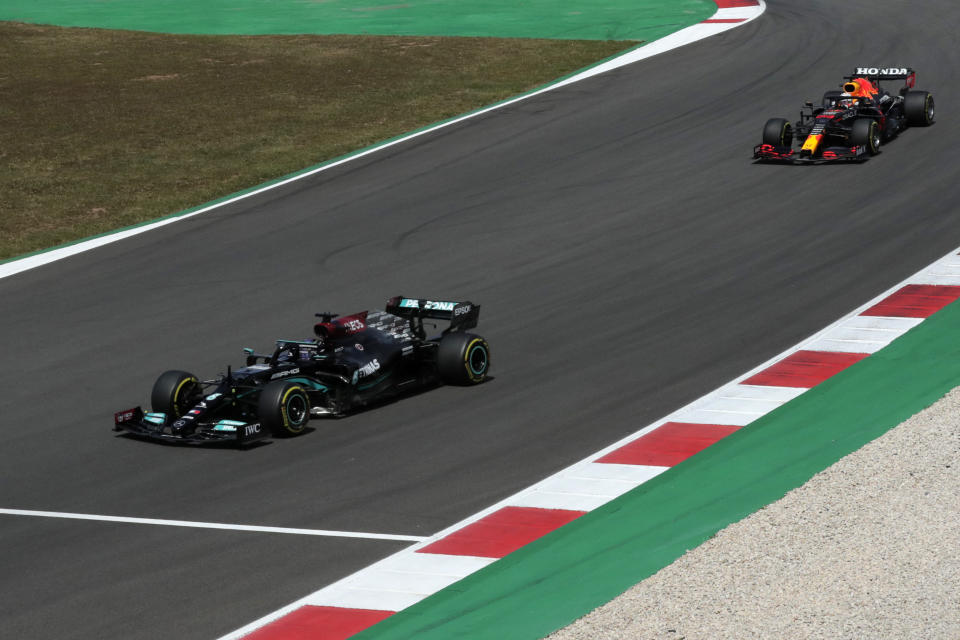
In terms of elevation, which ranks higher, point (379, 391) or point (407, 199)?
point (407, 199)

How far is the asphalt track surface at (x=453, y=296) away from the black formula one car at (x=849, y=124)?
1.06 ft

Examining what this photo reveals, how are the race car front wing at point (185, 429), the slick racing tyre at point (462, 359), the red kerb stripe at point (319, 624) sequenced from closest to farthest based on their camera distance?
the red kerb stripe at point (319, 624)
the race car front wing at point (185, 429)
the slick racing tyre at point (462, 359)

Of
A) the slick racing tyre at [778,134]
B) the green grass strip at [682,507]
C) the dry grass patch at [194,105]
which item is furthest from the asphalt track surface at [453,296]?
the dry grass patch at [194,105]

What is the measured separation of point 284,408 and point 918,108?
16.4 m

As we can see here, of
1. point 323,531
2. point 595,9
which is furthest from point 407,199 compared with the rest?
point 595,9

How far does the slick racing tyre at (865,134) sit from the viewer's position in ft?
73.0

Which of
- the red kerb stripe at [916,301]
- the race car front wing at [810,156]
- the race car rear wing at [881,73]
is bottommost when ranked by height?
the red kerb stripe at [916,301]

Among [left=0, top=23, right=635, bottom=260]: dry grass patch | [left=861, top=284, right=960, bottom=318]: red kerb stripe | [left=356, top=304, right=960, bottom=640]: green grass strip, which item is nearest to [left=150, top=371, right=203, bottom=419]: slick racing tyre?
[left=356, top=304, right=960, bottom=640]: green grass strip

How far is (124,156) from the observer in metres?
27.2

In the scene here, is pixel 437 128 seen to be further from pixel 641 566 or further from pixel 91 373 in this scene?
pixel 641 566

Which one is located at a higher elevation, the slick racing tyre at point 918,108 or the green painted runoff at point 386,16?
the green painted runoff at point 386,16

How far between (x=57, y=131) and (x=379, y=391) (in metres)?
18.9

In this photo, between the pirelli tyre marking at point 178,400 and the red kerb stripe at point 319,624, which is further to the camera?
the pirelli tyre marking at point 178,400

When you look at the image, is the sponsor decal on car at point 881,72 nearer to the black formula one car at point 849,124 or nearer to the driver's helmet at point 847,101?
the black formula one car at point 849,124
